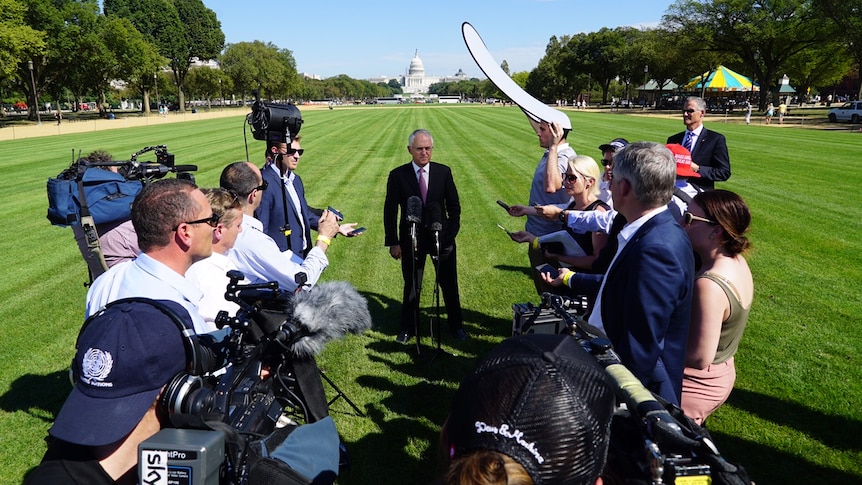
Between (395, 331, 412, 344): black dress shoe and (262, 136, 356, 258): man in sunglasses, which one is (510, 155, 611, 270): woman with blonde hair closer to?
(262, 136, 356, 258): man in sunglasses

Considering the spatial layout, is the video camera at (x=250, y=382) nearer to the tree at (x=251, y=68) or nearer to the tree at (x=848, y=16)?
the tree at (x=848, y=16)

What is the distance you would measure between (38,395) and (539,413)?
580 cm

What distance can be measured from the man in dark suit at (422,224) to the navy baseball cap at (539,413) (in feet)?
13.9

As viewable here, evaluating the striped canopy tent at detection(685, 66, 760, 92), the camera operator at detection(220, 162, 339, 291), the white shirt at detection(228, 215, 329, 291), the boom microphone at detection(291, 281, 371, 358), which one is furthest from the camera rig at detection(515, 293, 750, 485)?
the striped canopy tent at detection(685, 66, 760, 92)

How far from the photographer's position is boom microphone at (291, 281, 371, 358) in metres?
2.74

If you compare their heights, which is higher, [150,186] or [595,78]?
[595,78]

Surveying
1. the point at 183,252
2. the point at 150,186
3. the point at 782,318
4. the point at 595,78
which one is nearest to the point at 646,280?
the point at 183,252

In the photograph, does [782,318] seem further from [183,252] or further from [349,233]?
[183,252]

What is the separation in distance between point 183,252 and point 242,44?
112m

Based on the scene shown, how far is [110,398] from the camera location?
1847 mm

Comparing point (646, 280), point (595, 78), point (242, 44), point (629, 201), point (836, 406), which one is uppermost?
point (242, 44)

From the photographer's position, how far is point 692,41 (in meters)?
54.6

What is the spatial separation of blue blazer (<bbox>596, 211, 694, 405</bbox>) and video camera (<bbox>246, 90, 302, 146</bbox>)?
141 inches

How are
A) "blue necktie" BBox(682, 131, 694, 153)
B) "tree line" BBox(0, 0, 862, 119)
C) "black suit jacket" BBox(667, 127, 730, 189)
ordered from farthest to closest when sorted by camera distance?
"tree line" BBox(0, 0, 862, 119)
"blue necktie" BBox(682, 131, 694, 153)
"black suit jacket" BBox(667, 127, 730, 189)
